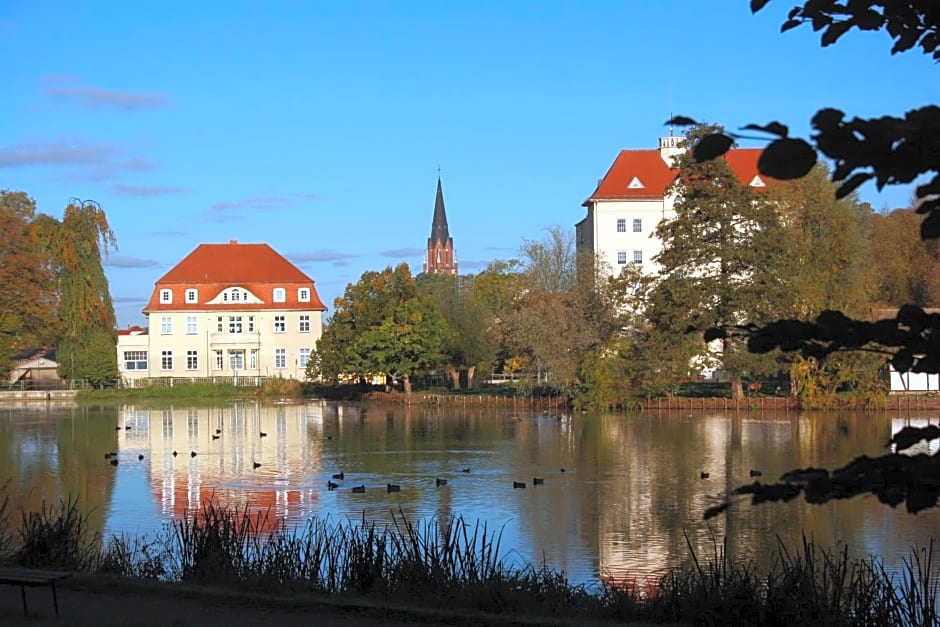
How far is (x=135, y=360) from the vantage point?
69750 mm

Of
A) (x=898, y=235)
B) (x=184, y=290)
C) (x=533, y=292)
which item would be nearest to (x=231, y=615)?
(x=533, y=292)

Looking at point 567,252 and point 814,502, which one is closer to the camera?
point 814,502

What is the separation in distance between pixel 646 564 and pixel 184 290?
204ft

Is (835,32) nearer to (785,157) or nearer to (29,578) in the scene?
(785,157)

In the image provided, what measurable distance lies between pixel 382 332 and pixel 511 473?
31654mm

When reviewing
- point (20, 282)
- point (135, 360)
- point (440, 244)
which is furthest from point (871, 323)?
point (440, 244)

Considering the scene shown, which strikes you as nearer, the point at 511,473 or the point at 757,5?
the point at 757,5

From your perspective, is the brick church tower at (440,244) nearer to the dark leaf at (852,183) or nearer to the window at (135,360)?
the window at (135,360)

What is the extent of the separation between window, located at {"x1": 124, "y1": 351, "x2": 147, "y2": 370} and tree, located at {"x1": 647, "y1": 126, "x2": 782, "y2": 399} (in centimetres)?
3862

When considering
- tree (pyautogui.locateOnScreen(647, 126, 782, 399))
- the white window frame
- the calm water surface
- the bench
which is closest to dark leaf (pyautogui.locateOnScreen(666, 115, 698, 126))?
the bench

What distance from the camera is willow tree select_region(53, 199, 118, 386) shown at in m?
59.8

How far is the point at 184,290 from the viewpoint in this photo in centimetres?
7200

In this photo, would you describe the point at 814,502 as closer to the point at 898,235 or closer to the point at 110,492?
the point at 110,492

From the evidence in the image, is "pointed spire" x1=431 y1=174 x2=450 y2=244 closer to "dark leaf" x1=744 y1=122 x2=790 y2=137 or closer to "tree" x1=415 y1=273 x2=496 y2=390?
"tree" x1=415 y1=273 x2=496 y2=390
